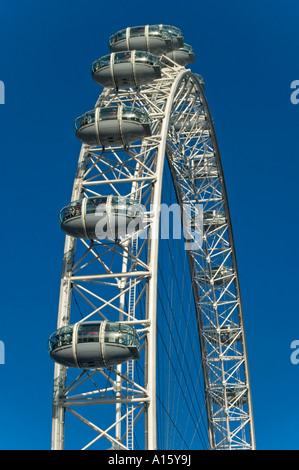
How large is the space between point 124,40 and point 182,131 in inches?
368

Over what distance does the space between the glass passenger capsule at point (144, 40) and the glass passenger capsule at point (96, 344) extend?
17.5 metres

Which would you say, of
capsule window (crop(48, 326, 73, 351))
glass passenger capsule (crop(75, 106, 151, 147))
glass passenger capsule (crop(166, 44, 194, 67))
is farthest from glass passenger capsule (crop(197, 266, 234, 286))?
capsule window (crop(48, 326, 73, 351))

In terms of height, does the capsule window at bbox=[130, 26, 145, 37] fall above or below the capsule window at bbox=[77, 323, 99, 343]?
above

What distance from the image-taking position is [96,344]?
25.2m

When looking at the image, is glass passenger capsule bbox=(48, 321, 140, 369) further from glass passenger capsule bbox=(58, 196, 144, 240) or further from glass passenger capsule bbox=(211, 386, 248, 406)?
glass passenger capsule bbox=(211, 386, 248, 406)

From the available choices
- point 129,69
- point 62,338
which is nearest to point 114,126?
point 129,69

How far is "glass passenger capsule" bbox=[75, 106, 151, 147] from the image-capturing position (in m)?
31.2

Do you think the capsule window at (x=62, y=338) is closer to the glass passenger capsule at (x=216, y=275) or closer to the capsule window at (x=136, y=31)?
the capsule window at (x=136, y=31)

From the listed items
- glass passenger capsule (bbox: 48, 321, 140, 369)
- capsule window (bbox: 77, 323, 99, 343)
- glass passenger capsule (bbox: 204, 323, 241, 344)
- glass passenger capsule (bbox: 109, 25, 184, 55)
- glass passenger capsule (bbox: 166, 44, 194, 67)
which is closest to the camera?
glass passenger capsule (bbox: 48, 321, 140, 369)

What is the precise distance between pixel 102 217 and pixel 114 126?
4.91m

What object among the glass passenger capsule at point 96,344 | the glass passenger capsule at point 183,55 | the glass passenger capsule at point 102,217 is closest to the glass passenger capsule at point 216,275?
the glass passenger capsule at point 183,55

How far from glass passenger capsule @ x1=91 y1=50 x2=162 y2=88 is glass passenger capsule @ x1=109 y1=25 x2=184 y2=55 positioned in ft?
11.8

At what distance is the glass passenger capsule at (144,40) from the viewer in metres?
37.8

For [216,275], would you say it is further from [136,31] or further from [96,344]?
[96,344]
